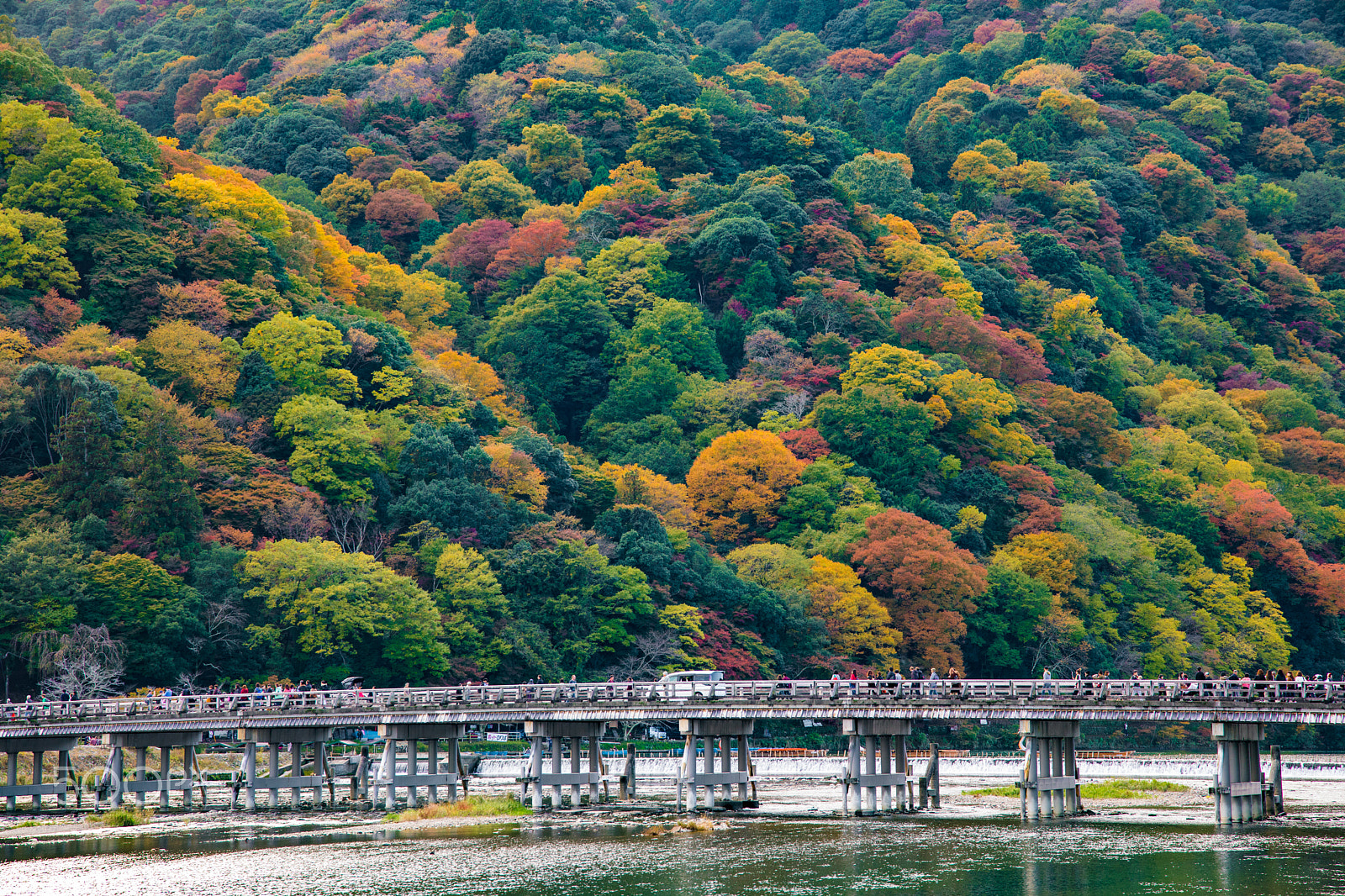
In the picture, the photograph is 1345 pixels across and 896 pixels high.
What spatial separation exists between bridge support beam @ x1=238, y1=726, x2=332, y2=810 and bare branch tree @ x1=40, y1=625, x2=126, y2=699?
9.38m

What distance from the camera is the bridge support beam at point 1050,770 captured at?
152 feet

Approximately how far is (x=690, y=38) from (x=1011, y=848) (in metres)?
157

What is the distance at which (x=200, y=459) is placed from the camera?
76125mm

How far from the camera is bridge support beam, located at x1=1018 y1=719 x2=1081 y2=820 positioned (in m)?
46.3

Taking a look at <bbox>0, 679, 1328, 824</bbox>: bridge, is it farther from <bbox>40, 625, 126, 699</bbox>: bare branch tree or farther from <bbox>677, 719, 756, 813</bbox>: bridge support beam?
<bbox>40, 625, 126, 699</bbox>: bare branch tree

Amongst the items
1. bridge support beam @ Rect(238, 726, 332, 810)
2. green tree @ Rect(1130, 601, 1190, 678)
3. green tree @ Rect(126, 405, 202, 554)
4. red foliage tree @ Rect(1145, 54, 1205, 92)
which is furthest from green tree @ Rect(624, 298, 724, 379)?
red foliage tree @ Rect(1145, 54, 1205, 92)

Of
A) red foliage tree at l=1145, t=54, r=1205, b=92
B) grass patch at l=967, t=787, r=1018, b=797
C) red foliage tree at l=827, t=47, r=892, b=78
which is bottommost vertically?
grass patch at l=967, t=787, r=1018, b=797

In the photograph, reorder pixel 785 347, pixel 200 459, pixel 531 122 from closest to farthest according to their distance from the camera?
pixel 200 459, pixel 785 347, pixel 531 122

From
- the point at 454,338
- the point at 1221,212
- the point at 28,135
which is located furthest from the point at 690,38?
the point at 28,135

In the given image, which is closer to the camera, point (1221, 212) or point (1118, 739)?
point (1118, 739)

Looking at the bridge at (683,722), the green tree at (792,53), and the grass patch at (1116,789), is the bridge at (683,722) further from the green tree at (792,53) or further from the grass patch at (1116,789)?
the green tree at (792,53)

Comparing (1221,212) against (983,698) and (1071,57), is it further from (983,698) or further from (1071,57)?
(983,698)

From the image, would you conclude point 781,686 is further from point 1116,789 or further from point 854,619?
point 854,619

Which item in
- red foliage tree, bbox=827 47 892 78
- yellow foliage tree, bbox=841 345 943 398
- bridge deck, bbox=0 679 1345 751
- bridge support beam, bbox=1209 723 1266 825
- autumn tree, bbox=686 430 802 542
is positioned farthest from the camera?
red foliage tree, bbox=827 47 892 78
